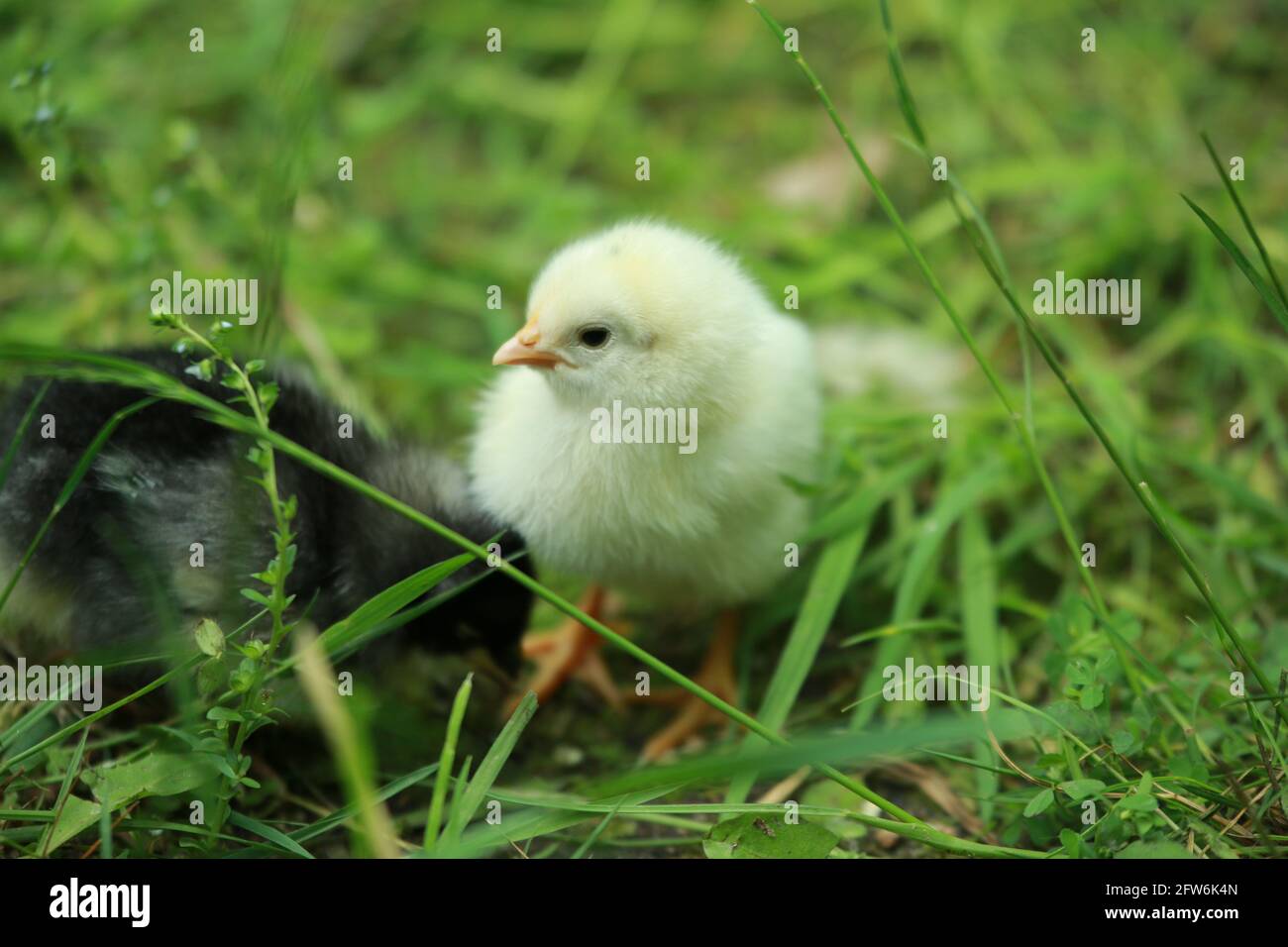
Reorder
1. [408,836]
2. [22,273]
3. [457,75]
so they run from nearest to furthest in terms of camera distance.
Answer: [408,836], [22,273], [457,75]

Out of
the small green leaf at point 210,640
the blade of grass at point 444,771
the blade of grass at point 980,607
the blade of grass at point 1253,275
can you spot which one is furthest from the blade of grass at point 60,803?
the blade of grass at point 1253,275

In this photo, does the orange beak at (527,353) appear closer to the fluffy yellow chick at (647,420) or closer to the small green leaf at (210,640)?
the fluffy yellow chick at (647,420)

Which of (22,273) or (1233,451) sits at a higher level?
(22,273)

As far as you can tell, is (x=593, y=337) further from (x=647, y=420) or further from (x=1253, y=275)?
(x=1253, y=275)

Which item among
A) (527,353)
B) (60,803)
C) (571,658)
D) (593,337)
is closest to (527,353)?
(527,353)

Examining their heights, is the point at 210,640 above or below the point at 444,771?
above
